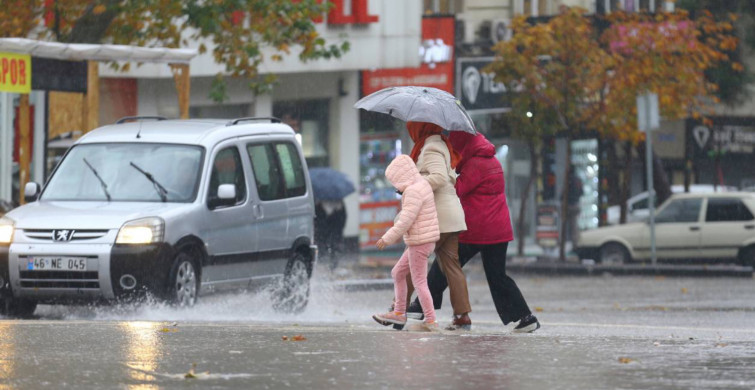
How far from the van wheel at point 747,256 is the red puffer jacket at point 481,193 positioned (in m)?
17.2

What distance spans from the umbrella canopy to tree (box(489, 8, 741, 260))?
15.9 ft

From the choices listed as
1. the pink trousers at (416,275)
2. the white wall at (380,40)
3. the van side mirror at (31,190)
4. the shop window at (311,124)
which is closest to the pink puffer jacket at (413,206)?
the pink trousers at (416,275)

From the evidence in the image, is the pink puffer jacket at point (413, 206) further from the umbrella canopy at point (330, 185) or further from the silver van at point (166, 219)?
the umbrella canopy at point (330, 185)

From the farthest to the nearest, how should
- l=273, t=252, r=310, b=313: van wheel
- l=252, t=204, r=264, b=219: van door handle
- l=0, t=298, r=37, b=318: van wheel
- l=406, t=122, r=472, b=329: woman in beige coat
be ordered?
l=273, t=252, r=310, b=313: van wheel → l=252, t=204, r=264, b=219: van door handle → l=0, t=298, r=37, b=318: van wheel → l=406, t=122, r=472, b=329: woman in beige coat

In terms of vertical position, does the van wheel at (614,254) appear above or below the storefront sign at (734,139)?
below

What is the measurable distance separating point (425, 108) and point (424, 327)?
143 cm

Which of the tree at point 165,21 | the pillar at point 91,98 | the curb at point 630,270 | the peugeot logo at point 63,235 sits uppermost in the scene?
the tree at point 165,21

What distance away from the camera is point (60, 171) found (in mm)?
15250

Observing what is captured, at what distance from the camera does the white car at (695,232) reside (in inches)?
1093

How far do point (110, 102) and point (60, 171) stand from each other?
13.0 m

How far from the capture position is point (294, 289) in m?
16.4

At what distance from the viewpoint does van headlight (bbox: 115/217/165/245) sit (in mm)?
13805

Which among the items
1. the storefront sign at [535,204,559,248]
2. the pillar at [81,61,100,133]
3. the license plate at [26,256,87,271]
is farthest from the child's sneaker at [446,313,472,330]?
the storefront sign at [535,204,559,248]

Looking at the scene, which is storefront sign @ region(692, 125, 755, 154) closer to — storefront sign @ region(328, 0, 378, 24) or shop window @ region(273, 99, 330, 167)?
shop window @ region(273, 99, 330, 167)
